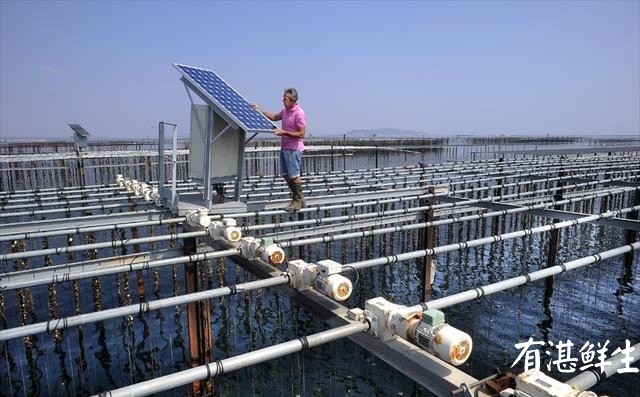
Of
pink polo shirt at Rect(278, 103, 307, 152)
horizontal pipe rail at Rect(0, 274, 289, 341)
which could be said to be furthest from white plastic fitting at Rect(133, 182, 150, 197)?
horizontal pipe rail at Rect(0, 274, 289, 341)

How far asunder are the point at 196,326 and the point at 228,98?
4.29m

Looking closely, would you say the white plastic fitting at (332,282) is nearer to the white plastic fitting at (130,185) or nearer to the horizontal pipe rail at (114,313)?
the horizontal pipe rail at (114,313)

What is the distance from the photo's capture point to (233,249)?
5926mm

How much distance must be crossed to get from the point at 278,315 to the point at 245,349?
181 cm

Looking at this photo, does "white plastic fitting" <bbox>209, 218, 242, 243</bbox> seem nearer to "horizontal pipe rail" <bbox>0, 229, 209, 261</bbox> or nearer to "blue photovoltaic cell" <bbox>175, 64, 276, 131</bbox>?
"horizontal pipe rail" <bbox>0, 229, 209, 261</bbox>

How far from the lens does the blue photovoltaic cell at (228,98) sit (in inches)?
300

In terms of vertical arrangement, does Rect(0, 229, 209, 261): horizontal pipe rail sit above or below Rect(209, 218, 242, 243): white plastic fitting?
below

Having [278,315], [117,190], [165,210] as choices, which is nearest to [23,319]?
[117,190]

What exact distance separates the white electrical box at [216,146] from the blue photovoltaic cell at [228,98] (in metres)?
0.36

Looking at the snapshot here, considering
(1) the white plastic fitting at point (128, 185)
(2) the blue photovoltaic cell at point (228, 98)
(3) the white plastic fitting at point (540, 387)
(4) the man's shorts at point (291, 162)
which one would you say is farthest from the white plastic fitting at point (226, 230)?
(1) the white plastic fitting at point (128, 185)

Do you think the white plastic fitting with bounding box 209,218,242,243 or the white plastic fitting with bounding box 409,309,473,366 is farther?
the white plastic fitting with bounding box 209,218,242,243

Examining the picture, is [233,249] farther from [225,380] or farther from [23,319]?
[23,319]

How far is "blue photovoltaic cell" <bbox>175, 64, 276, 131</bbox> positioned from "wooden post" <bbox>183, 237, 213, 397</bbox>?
2.32m

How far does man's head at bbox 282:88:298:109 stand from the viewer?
7832mm
